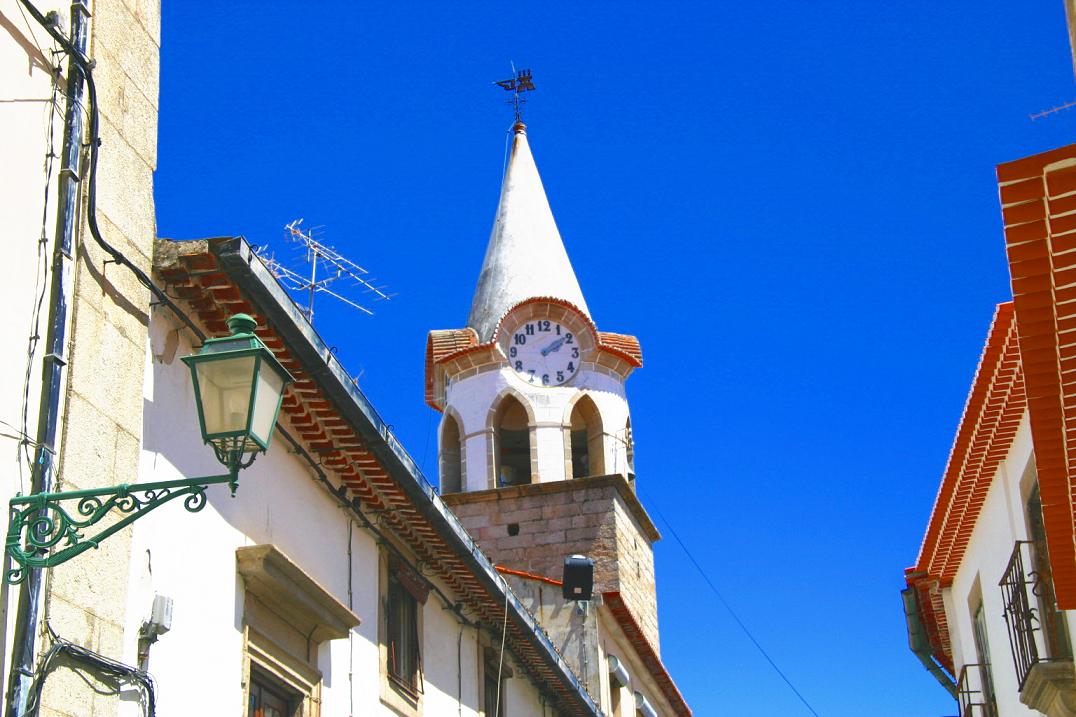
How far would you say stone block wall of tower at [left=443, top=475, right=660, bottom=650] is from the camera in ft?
91.9

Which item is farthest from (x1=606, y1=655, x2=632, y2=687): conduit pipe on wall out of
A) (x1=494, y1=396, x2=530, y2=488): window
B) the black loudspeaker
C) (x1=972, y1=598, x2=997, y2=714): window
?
(x1=972, y1=598, x2=997, y2=714): window

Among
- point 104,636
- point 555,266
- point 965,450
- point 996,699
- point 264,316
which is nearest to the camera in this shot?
point 104,636

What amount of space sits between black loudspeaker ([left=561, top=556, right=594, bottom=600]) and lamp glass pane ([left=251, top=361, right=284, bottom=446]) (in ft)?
58.5

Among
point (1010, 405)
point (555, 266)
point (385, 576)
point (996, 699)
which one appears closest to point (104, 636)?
point (385, 576)

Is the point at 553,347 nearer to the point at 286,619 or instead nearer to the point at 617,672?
the point at 617,672

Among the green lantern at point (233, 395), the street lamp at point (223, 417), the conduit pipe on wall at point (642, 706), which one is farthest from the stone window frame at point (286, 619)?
the conduit pipe on wall at point (642, 706)

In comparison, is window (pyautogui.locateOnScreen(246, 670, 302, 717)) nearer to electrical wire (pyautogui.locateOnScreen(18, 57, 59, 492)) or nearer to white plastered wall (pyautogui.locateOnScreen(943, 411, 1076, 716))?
electrical wire (pyautogui.locateOnScreen(18, 57, 59, 492))

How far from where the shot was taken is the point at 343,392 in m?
12.3

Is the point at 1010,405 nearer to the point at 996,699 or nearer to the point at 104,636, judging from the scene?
the point at 996,699

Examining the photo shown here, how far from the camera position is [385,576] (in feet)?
47.6

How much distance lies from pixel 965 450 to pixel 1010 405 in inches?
51.4

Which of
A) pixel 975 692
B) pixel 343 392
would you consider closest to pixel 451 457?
pixel 975 692

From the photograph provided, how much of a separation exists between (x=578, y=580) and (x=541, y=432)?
4.61m

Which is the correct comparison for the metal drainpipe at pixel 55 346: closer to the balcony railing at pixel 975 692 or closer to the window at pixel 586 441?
the balcony railing at pixel 975 692
